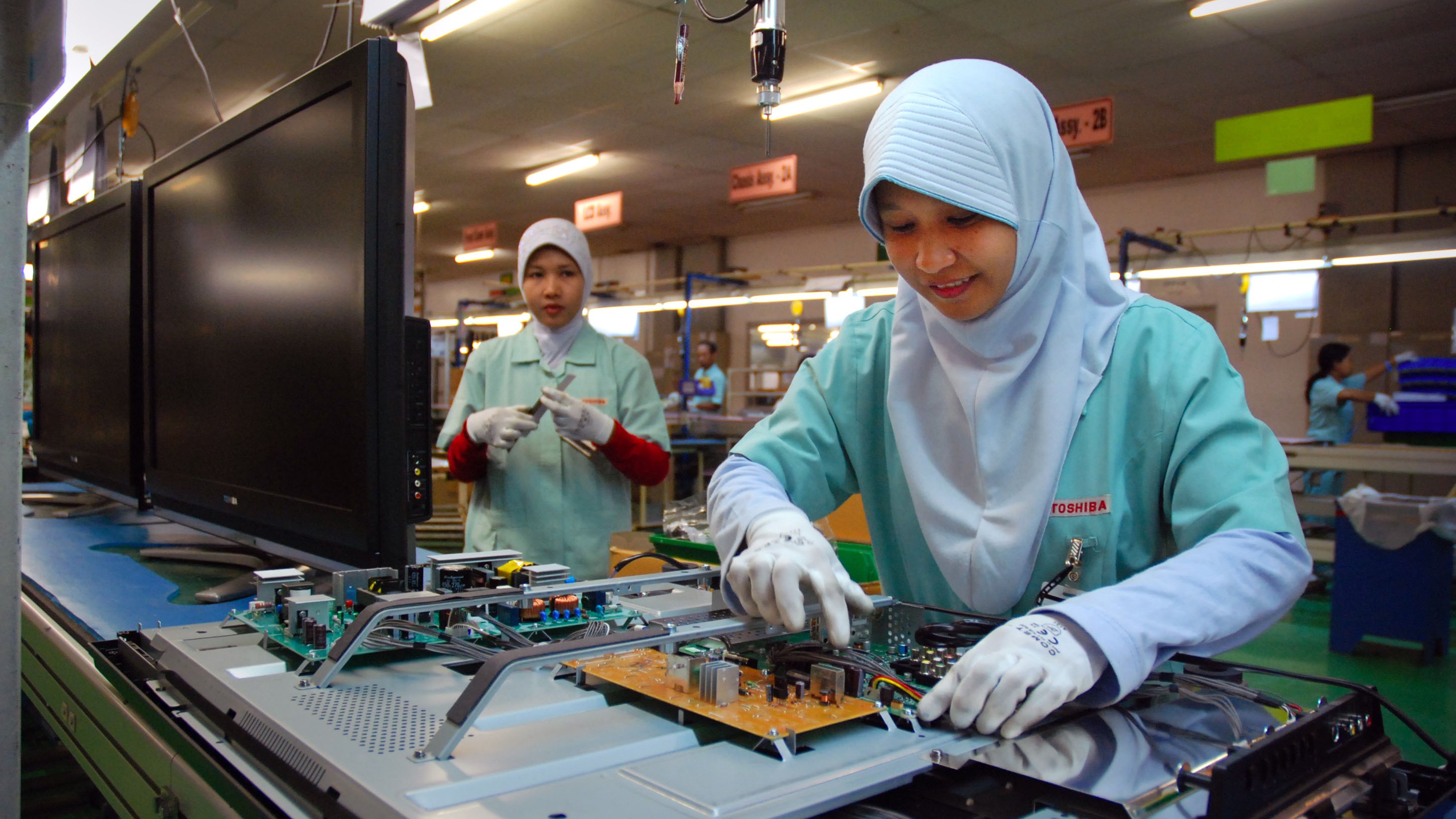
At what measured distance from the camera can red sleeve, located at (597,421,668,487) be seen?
250 centimetres

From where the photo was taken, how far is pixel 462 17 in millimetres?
5332

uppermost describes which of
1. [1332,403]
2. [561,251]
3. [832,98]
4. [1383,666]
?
[832,98]

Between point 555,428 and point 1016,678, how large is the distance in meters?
1.97

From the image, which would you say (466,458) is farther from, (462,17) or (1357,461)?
(1357,461)

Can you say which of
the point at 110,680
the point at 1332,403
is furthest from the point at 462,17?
the point at 1332,403

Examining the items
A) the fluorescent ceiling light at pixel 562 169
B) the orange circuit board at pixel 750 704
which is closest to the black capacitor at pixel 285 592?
the orange circuit board at pixel 750 704

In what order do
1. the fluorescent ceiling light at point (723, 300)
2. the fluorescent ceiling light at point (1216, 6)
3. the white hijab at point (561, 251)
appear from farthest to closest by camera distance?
the fluorescent ceiling light at point (723, 300) < the fluorescent ceiling light at point (1216, 6) < the white hijab at point (561, 251)

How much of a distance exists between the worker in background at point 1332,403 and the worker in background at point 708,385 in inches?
210

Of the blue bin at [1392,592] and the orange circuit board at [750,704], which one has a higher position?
the orange circuit board at [750,704]

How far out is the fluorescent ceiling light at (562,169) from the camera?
8.76 m

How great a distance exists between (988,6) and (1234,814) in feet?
17.6

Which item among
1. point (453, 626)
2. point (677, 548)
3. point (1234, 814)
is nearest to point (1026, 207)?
point (1234, 814)

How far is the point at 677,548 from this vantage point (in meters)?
2.38

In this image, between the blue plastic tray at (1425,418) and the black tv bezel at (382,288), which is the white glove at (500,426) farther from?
the blue plastic tray at (1425,418)
